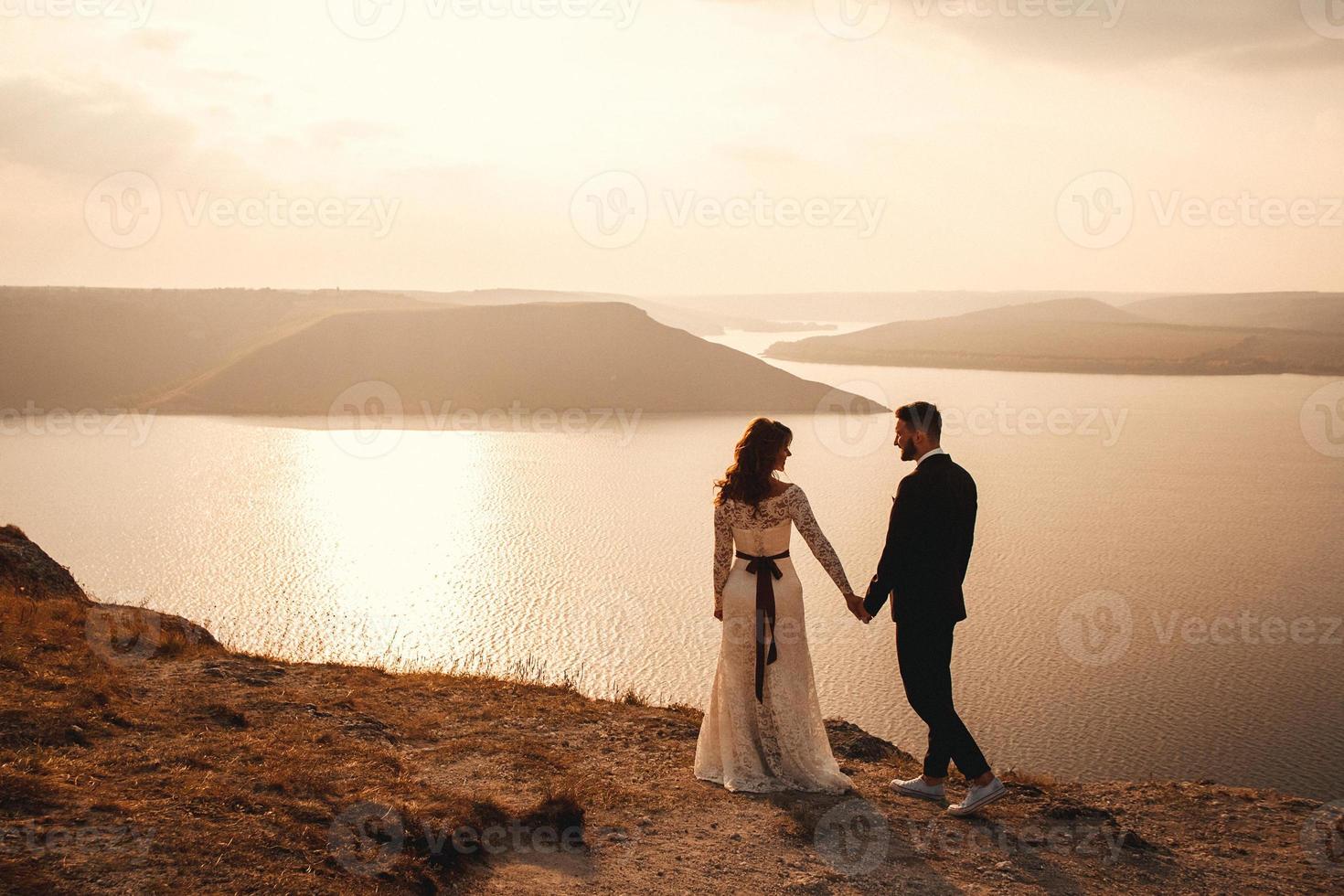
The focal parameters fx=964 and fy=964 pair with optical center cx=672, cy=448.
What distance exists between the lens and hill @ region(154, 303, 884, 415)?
123 meters

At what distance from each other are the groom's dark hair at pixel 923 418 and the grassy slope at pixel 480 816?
2.89 meters

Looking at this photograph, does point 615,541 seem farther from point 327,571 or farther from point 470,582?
point 327,571

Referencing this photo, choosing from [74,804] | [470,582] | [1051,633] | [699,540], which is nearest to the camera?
[74,804]

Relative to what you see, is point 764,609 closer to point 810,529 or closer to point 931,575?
point 810,529

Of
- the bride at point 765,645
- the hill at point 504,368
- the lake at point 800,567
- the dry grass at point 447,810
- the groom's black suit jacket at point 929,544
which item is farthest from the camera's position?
the hill at point 504,368

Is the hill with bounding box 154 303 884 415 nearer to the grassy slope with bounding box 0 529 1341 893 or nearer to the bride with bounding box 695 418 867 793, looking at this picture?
the grassy slope with bounding box 0 529 1341 893

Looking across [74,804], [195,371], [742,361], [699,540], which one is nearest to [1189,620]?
[699,540]

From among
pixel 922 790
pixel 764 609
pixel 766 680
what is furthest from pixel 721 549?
pixel 922 790

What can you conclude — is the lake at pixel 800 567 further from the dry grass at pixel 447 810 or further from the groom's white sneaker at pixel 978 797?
the groom's white sneaker at pixel 978 797

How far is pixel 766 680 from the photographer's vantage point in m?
7.46

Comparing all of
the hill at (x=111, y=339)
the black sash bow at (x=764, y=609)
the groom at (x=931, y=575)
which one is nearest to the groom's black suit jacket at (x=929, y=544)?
the groom at (x=931, y=575)

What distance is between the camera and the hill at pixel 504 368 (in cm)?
12338

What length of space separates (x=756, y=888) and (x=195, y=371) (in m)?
162

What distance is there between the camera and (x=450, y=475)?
72.5m
